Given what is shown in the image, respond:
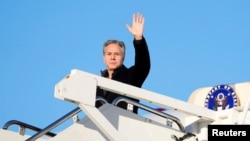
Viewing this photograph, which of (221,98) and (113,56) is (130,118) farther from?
(221,98)

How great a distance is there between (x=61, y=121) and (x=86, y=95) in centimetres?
70

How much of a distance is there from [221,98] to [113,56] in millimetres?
1569

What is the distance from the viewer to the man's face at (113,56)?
6.67 metres

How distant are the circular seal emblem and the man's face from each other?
135cm

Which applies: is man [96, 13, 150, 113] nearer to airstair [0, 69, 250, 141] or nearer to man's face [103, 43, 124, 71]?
man's face [103, 43, 124, 71]

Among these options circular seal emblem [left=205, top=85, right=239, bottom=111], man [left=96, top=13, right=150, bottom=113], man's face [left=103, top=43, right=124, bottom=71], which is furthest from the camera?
circular seal emblem [left=205, top=85, right=239, bottom=111]

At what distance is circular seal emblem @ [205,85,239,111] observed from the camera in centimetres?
718

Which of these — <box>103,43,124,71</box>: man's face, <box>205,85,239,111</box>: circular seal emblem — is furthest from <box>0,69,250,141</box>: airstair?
<box>205,85,239,111</box>: circular seal emblem

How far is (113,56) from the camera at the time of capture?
22.1 feet

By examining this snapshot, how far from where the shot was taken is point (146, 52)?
6387 mm

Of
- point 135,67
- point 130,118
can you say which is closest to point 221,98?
point 135,67

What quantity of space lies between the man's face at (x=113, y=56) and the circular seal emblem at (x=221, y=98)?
1349 millimetres

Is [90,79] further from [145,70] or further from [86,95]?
[145,70]

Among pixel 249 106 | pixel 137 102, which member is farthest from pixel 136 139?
pixel 249 106
